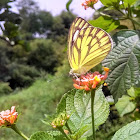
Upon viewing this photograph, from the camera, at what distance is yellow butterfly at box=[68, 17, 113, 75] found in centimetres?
55

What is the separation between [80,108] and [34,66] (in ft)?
31.7

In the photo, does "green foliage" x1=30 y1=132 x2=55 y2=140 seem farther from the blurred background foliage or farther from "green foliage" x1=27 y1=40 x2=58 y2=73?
"green foliage" x1=27 y1=40 x2=58 y2=73

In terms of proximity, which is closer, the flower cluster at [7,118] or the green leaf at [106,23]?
the flower cluster at [7,118]

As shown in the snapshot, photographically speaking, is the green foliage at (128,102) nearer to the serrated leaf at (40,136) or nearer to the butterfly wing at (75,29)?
the butterfly wing at (75,29)

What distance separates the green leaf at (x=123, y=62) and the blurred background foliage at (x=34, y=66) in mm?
118

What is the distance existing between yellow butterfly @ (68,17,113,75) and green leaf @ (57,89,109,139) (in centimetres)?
7

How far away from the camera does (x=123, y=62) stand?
570mm

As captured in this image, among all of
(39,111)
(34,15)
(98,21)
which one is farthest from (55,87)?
(34,15)

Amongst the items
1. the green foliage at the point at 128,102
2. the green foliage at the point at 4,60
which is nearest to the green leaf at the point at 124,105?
the green foliage at the point at 128,102

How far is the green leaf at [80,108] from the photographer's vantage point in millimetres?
482

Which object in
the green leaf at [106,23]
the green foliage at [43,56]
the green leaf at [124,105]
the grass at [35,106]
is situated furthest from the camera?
the green foliage at [43,56]

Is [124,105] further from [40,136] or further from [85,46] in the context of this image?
[40,136]

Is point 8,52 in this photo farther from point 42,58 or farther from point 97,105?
point 97,105

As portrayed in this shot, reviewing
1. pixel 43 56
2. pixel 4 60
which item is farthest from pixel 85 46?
pixel 43 56
